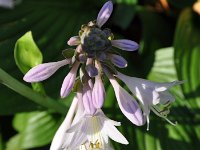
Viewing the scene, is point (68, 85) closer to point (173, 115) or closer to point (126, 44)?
point (126, 44)

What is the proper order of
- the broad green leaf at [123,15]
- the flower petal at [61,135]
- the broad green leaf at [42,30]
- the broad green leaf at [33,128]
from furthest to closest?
1. the broad green leaf at [123,15]
2. the broad green leaf at [33,128]
3. the broad green leaf at [42,30]
4. the flower petal at [61,135]

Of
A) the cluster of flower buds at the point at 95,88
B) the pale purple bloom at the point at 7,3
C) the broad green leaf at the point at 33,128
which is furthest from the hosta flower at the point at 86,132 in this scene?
the pale purple bloom at the point at 7,3

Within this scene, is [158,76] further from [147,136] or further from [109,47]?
[109,47]

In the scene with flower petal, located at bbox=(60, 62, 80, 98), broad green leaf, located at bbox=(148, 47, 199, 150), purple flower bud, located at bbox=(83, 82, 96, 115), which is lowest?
broad green leaf, located at bbox=(148, 47, 199, 150)

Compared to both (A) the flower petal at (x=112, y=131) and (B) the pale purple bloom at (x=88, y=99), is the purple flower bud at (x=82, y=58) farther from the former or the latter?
(A) the flower petal at (x=112, y=131)

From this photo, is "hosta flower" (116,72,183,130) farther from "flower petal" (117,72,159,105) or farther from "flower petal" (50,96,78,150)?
"flower petal" (50,96,78,150)

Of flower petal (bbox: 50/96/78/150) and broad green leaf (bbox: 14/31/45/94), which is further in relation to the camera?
broad green leaf (bbox: 14/31/45/94)

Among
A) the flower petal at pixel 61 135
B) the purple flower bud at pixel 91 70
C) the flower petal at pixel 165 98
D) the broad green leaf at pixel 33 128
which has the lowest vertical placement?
the broad green leaf at pixel 33 128

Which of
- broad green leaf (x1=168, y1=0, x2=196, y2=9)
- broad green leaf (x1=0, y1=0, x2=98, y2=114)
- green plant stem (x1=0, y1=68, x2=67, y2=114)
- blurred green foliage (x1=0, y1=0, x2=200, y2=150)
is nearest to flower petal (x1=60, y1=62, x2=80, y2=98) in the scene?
green plant stem (x1=0, y1=68, x2=67, y2=114)

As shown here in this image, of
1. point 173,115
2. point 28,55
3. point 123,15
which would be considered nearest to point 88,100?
point 28,55

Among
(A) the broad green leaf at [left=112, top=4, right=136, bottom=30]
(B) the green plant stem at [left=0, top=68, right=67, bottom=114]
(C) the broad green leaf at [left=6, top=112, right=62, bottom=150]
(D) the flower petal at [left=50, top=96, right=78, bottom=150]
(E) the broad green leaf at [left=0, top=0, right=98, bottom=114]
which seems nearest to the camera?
(D) the flower petal at [left=50, top=96, right=78, bottom=150]
